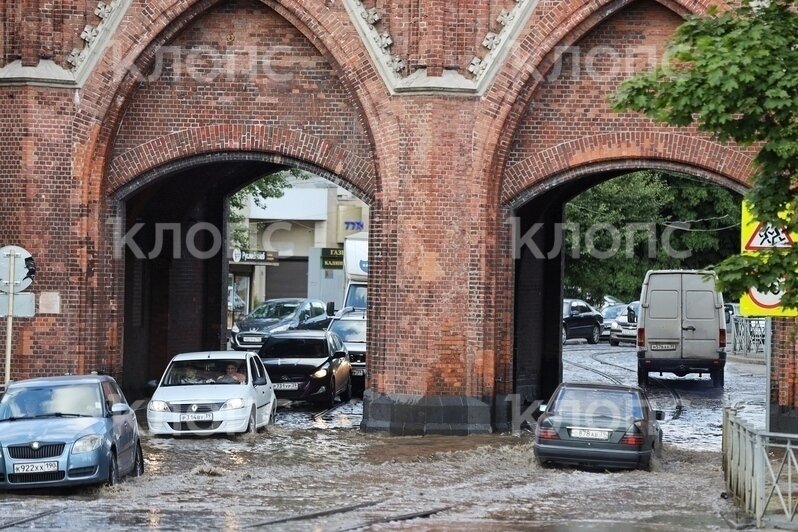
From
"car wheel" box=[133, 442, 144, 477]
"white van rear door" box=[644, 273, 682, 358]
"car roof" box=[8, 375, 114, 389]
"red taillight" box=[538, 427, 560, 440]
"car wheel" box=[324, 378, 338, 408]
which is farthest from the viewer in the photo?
"white van rear door" box=[644, 273, 682, 358]

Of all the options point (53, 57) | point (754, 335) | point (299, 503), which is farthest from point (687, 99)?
point (754, 335)

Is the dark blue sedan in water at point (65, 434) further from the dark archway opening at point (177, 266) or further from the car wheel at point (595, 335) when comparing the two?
the car wheel at point (595, 335)

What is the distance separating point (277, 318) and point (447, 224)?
23.0 metres

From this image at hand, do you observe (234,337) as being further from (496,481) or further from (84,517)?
(84,517)

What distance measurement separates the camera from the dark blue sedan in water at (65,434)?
16969 millimetres

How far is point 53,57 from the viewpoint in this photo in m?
25.0

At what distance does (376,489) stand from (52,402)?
4047 millimetres

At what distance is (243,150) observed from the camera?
84.5 ft

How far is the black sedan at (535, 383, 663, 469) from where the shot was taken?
19.7 metres

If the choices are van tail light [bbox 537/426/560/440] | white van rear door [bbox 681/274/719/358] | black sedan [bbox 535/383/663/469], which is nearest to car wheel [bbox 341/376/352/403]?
white van rear door [bbox 681/274/719/358]

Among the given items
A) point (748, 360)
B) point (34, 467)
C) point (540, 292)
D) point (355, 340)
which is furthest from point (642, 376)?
point (34, 467)

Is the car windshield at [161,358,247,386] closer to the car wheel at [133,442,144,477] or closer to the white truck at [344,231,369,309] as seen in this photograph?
the car wheel at [133,442,144,477]

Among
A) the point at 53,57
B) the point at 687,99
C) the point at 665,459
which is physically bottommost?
the point at 665,459

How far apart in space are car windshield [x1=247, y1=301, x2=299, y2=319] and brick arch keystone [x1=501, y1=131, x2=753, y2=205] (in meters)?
23.0
